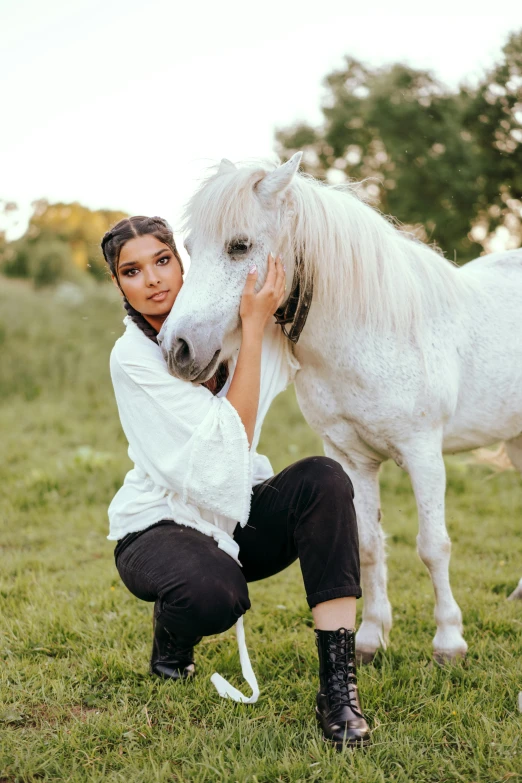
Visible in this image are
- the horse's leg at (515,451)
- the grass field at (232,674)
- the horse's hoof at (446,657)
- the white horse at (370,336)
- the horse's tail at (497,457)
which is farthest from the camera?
the horse's tail at (497,457)

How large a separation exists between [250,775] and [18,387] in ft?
24.5

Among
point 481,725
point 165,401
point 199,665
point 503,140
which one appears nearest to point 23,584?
point 199,665

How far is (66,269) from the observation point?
2023 centimetres

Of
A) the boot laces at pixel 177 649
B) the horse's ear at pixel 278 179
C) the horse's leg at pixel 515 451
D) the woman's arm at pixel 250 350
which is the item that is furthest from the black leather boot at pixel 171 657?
the horse's leg at pixel 515 451

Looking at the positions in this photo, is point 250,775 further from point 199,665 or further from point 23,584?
point 23,584

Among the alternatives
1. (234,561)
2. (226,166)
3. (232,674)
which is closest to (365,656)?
(232,674)

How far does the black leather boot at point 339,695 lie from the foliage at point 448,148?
13.3 m

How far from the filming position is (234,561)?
226cm

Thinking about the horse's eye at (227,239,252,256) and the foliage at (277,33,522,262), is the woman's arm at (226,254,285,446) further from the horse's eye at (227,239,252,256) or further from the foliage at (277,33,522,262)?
the foliage at (277,33,522,262)

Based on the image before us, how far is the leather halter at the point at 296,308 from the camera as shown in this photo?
95.2 inches

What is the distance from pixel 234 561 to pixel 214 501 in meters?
0.23

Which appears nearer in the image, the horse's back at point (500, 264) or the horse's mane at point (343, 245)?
the horse's mane at point (343, 245)

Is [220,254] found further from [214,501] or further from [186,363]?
[214,501]

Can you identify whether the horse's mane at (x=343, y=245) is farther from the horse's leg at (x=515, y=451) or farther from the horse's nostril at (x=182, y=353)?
the horse's leg at (x=515, y=451)
